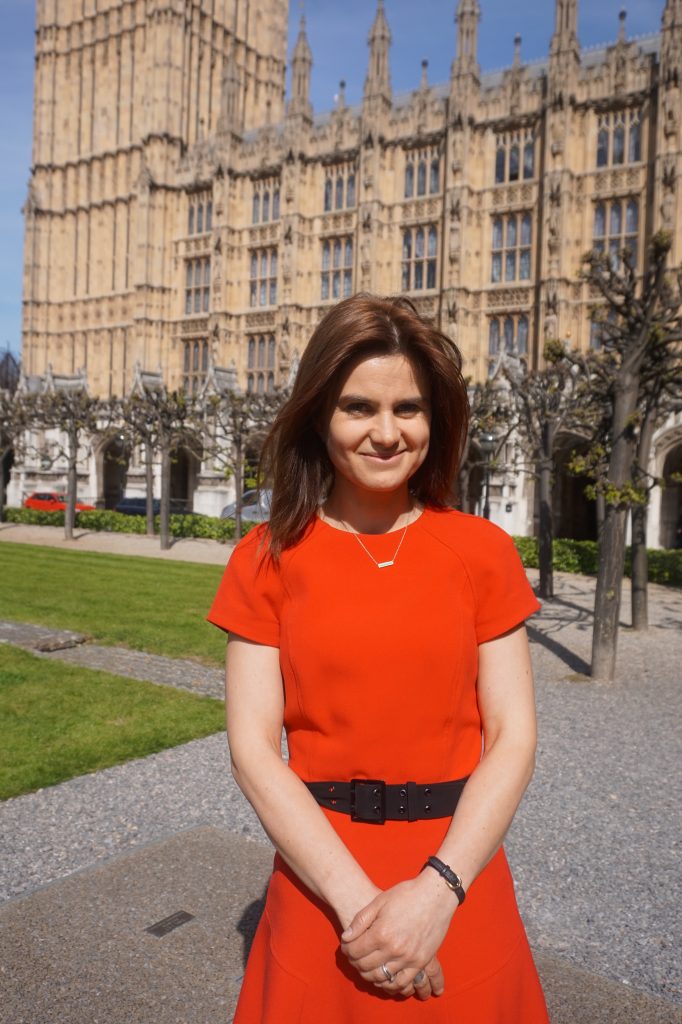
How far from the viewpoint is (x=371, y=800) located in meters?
1.69

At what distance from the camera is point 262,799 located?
1.67 metres

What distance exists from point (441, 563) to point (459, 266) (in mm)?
33307

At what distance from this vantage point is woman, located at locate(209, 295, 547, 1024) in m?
1.61

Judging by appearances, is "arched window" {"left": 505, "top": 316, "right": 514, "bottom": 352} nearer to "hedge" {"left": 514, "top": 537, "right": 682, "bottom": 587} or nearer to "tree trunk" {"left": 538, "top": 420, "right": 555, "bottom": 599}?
"hedge" {"left": 514, "top": 537, "right": 682, "bottom": 587}

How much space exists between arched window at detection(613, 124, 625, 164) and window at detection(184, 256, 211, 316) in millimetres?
19047

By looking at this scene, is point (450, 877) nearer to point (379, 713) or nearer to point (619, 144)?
point (379, 713)

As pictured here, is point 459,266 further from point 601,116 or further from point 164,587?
point 164,587

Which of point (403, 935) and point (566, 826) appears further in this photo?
point (566, 826)

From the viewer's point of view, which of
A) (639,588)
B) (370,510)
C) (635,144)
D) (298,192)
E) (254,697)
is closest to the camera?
(254,697)

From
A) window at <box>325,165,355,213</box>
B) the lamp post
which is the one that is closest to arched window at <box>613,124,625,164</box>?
window at <box>325,165,355,213</box>

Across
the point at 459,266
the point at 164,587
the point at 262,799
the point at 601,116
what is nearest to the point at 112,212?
the point at 459,266

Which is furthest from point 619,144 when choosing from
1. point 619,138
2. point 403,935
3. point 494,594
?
point 403,935

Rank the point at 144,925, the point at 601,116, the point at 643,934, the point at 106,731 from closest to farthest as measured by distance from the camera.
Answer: the point at 144,925 < the point at 643,934 < the point at 106,731 < the point at 601,116

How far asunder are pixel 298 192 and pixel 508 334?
11715 millimetres
